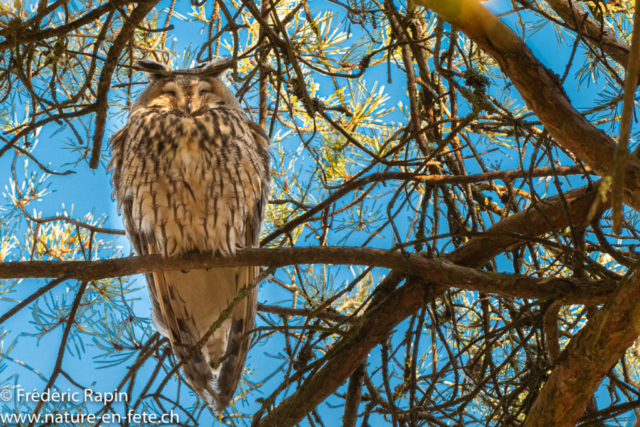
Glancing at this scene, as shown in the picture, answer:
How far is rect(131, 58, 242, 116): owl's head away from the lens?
196cm

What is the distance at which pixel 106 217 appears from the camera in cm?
220

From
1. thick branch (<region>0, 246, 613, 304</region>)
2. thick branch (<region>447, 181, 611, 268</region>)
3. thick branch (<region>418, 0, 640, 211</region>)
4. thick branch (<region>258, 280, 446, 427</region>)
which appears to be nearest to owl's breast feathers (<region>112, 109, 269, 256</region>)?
thick branch (<region>0, 246, 613, 304</region>)

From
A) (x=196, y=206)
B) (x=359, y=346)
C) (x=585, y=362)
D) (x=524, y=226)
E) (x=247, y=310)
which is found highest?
(x=196, y=206)

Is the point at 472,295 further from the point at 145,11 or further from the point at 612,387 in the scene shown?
the point at 145,11

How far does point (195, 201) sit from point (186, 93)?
52 centimetres

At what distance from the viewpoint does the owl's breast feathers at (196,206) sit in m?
1.67

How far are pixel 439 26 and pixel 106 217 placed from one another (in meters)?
1.55

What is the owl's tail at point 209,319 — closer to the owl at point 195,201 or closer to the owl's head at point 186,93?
the owl at point 195,201

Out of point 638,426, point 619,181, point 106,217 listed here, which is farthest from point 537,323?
point 106,217

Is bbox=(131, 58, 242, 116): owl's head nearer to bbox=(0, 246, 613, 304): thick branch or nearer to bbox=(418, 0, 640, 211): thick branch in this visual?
bbox=(0, 246, 613, 304): thick branch

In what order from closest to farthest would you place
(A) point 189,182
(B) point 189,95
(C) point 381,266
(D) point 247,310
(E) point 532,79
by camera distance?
(E) point 532,79 → (C) point 381,266 → (A) point 189,182 → (D) point 247,310 → (B) point 189,95

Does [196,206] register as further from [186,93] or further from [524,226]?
[524,226]

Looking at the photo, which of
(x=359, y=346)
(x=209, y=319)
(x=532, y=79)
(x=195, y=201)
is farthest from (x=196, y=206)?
(x=532, y=79)

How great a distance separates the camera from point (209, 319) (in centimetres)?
201
